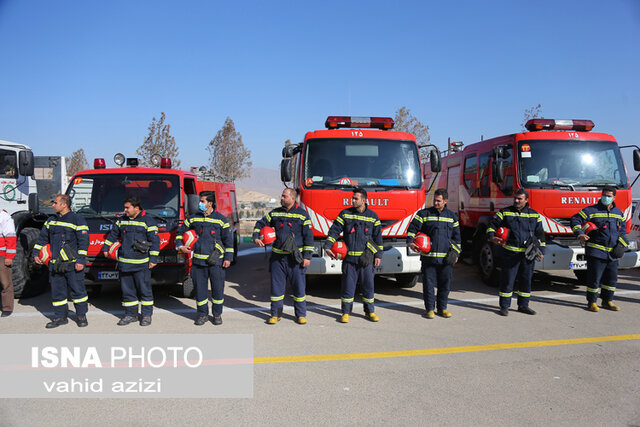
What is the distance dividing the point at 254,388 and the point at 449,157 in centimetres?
858

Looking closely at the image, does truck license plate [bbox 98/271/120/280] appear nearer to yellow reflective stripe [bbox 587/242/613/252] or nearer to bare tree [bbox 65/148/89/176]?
yellow reflective stripe [bbox 587/242/613/252]

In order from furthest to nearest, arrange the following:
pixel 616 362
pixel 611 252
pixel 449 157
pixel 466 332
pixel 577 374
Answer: pixel 449 157 < pixel 611 252 < pixel 466 332 < pixel 616 362 < pixel 577 374

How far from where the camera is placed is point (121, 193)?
23.5ft

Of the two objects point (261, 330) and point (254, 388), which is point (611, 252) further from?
point (254, 388)

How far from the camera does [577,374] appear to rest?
4289 millimetres

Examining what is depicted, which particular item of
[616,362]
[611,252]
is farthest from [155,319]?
[611,252]

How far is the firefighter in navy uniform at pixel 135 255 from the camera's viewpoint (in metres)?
5.84

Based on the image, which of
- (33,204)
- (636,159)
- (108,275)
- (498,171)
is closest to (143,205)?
(108,275)

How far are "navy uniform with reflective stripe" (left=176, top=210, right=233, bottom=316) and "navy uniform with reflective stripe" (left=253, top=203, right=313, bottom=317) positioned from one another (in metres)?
0.45

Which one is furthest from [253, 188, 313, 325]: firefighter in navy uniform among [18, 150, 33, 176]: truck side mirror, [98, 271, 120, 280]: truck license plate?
[18, 150, 33, 176]: truck side mirror

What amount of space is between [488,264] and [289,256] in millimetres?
4365

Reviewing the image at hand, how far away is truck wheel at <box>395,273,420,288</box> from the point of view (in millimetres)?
8188

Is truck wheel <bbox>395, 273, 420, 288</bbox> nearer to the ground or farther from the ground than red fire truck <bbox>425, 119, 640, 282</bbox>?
nearer to the ground

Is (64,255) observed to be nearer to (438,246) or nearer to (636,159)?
(438,246)
